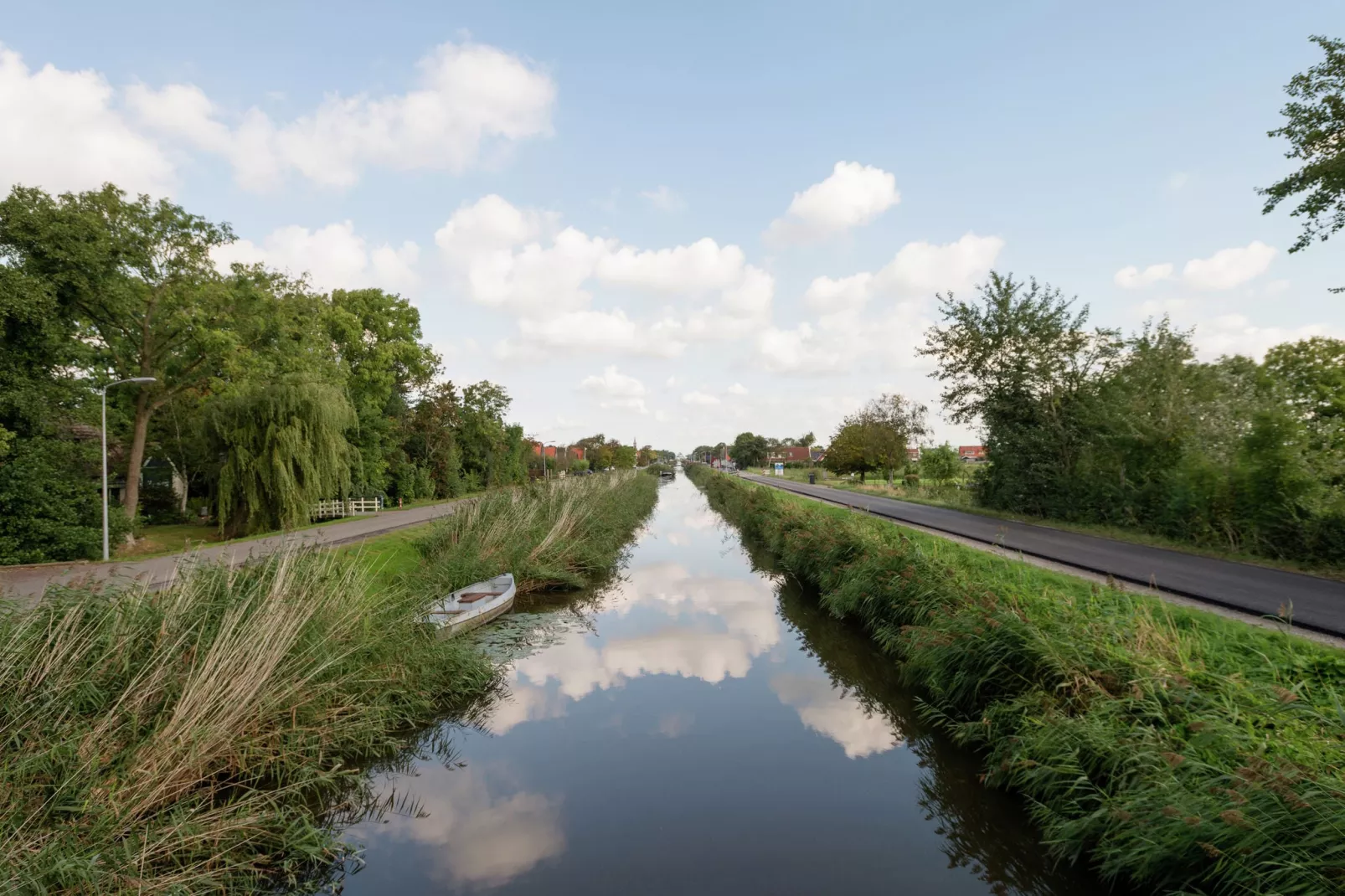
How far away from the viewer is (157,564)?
1314 centimetres

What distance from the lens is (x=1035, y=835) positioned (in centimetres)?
540

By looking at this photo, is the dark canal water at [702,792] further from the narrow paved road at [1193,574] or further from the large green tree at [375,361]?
the large green tree at [375,361]

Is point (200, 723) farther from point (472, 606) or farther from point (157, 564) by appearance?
point (157, 564)

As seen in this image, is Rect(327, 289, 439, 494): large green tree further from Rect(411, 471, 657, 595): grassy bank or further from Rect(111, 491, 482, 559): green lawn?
Rect(411, 471, 657, 595): grassy bank

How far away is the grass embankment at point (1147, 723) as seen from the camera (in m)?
3.51

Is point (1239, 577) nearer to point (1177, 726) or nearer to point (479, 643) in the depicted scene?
point (1177, 726)

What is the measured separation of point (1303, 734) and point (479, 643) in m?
10.7

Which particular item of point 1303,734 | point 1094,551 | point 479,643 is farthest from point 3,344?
point 1094,551

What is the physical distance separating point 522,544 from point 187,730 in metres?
12.0

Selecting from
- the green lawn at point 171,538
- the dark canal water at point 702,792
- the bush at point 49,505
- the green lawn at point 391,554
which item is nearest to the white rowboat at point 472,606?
the dark canal water at point 702,792

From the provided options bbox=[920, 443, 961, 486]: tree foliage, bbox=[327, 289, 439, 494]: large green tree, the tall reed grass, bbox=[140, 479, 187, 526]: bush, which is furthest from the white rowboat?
bbox=[920, 443, 961, 486]: tree foliage

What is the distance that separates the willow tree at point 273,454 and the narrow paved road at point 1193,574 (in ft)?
68.1

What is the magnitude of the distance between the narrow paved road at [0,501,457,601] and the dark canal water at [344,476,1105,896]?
357 cm

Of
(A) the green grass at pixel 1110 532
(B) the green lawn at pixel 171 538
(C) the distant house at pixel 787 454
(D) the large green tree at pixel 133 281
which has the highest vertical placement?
(D) the large green tree at pixel 133 281
